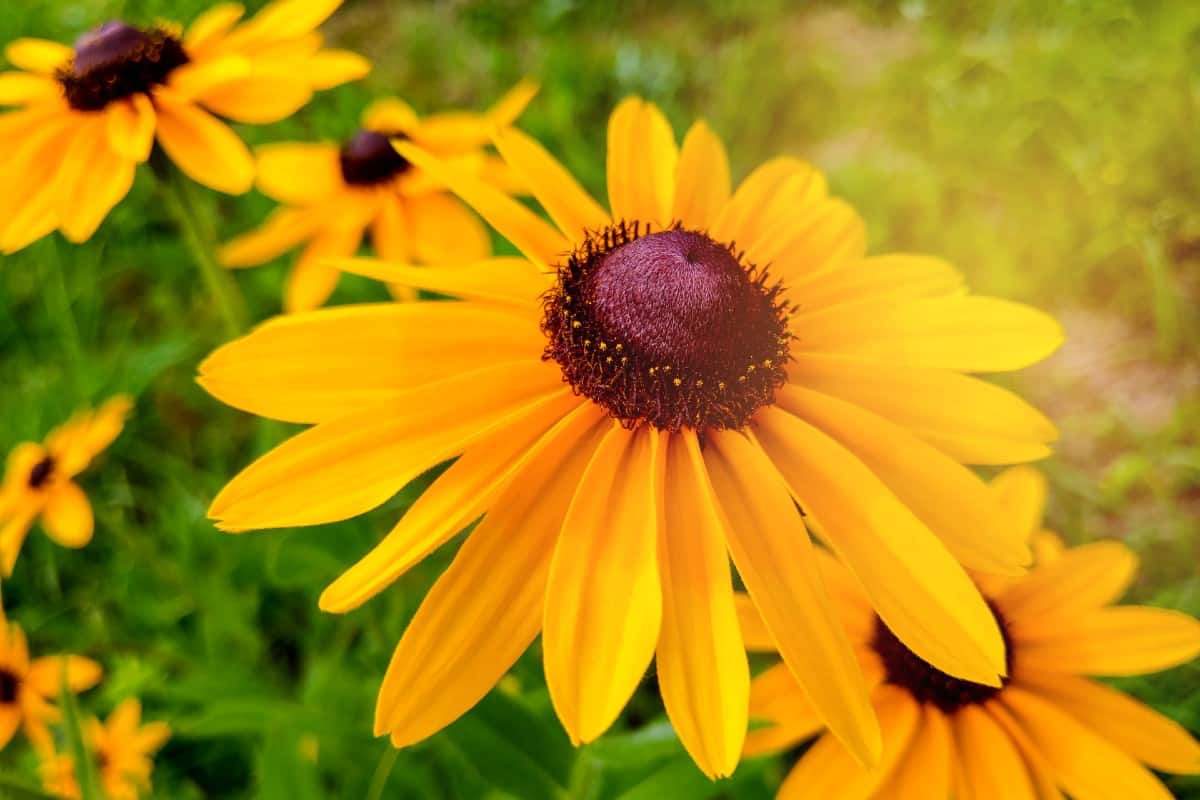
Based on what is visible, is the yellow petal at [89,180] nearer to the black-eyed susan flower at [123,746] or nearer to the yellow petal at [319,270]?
the yellow petal at [319,270]

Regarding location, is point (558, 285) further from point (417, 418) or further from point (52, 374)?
point (52, 374)

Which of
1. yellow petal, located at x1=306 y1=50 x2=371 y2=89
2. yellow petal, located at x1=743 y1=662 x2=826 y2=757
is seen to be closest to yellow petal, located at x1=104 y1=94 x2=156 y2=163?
yellow petal, located at x1=306 y1=50 x2=371 y2=89

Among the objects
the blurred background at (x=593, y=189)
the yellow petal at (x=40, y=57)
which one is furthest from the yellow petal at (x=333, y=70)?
the blurred background at (x=593, y=189)

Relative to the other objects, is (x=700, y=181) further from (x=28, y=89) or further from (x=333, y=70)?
(x=28, y=89)

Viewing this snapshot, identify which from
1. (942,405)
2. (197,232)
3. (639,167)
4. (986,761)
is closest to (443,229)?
(197,232)

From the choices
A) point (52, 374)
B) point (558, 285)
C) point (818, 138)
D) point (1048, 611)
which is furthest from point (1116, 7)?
point (52, 374)

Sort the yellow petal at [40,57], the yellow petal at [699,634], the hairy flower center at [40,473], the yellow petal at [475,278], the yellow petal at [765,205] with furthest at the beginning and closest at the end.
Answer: the hairy flower center at [40,473], the yellow petal at [40,57], the yellow petal at [765,205], the yellow petal at [475,278], the yellow petal at [699,634]

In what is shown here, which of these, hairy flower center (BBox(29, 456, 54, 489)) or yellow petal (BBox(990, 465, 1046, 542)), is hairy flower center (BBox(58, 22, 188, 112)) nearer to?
hairy flower center (BBox(29, 456, 54, 489))
